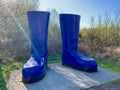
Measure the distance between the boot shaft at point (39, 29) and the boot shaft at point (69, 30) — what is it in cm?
108

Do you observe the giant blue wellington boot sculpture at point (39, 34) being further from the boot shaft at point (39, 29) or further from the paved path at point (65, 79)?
the paved path at point (65, 79)

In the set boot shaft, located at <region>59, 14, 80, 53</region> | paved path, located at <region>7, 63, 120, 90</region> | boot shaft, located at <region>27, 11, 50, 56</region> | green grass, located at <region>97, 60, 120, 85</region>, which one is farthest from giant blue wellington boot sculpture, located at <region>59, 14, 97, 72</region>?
green grass, located at <region>97, 60, 120, 85</region>

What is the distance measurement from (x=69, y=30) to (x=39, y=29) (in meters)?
1.48

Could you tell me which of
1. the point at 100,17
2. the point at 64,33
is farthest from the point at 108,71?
the point at 100,17

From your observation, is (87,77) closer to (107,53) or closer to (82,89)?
(82,89)

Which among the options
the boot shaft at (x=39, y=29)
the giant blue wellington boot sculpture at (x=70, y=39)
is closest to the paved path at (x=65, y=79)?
the giant blue wellington boot sculpture at (x=70, y=39)

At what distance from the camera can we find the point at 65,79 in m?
7.45

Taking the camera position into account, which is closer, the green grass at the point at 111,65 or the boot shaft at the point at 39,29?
the boot shaft at the point at 39,29

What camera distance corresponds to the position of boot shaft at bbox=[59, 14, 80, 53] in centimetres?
928

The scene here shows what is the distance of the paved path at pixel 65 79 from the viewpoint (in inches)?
257

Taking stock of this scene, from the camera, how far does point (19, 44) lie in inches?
517

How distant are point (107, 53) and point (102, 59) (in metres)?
0.85

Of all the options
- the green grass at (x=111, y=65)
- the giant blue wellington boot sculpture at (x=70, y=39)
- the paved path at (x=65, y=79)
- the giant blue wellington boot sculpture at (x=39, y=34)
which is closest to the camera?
the paved path at (x=65, y=79)

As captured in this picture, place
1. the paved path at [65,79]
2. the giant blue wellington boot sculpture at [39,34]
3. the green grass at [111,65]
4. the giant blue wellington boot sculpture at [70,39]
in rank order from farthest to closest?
the green grass at [111,65]
the giant blue wellington boot sculpture at [70,39]
the giant blue wellington boot sculpture at [39,34]
the paved path at [65,79]
